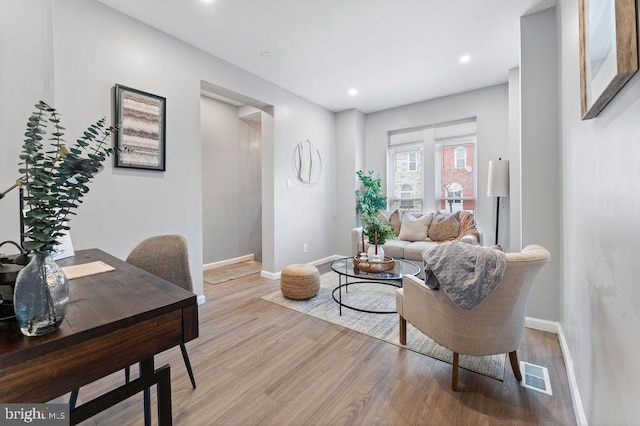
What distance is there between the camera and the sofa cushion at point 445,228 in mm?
3949

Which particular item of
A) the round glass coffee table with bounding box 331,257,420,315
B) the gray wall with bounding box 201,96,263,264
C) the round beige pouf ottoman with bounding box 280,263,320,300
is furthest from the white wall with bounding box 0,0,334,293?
the round glass coffee table with bounding box 331,257,420,315

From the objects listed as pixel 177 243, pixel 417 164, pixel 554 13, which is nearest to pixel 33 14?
pixel 177 243

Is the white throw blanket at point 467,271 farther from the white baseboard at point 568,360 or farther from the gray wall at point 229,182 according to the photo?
the gray wall at point 229,182

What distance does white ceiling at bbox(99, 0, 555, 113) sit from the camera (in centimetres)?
234

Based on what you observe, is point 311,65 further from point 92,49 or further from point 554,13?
point 554,13

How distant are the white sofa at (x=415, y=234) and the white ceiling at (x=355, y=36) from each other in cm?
193

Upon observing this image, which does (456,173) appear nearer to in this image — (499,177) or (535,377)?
(499,177)

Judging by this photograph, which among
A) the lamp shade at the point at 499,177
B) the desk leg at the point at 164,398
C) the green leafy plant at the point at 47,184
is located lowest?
the desk leg at the point at 164,398

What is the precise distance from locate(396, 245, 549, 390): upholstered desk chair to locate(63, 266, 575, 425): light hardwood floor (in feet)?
0.65

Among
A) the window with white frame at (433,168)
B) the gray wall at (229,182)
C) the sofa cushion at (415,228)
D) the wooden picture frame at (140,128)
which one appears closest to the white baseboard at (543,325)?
the sofa cushion at (415,228)

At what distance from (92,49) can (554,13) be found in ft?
12.6

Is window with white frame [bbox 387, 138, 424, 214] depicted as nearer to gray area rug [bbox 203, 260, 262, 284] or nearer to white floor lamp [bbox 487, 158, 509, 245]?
white floor lamp [bbox 487, 158, 509, 245]

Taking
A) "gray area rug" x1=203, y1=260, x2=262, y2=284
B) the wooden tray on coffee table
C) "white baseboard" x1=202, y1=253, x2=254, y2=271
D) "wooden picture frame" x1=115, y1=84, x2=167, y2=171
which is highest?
"wooden picture frame" x1=115, y1=84, x2=167, y2=171

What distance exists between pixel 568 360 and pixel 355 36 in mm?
3176
